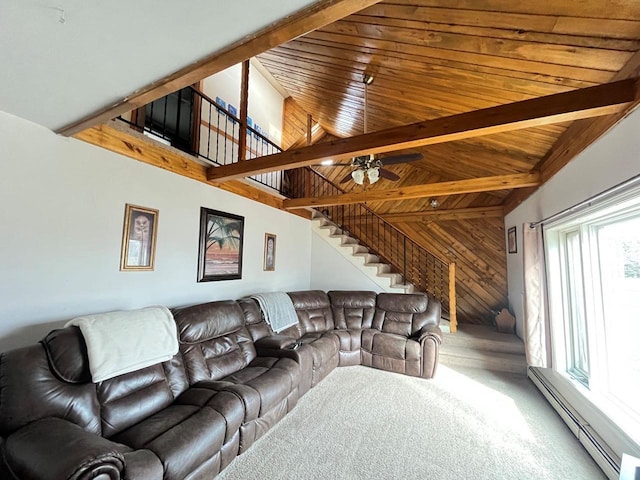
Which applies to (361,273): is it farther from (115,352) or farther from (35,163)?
(35,163)

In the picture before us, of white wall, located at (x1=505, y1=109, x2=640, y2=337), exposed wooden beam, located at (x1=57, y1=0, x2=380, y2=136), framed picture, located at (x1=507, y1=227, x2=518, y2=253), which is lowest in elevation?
framed picture, located at (x1=507, y1=227, x2=518, y2=253)

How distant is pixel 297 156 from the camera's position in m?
Result: 2.77

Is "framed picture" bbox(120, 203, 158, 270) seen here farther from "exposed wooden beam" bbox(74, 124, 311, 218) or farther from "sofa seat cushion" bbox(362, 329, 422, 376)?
"sofa seat cushion" bbox(362, 329, 422, 376)

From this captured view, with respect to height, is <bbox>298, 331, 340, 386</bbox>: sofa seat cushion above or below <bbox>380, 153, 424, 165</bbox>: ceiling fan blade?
below

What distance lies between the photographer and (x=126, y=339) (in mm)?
1970

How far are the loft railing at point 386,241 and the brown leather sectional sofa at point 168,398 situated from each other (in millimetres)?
2214

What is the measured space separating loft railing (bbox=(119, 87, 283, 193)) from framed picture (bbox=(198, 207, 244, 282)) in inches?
29.2

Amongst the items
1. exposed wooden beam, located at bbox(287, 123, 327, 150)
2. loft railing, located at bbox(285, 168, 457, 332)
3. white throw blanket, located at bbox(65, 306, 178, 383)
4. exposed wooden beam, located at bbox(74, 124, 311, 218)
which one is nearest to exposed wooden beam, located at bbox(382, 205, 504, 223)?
loft railing, located at bbox(285, 168, 457, 332)

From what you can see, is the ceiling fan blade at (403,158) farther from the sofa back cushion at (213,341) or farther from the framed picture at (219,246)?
the sofa back cushion at (213,341)

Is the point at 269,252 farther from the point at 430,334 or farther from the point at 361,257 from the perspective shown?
the point at 430,334

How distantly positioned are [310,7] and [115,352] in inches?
90.3

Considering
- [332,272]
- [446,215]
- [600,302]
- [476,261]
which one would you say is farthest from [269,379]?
[446,215]

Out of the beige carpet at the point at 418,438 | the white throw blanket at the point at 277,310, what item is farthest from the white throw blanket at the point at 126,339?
the white throw blanket at the point at 277,310

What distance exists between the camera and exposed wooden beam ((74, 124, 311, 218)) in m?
2.39
